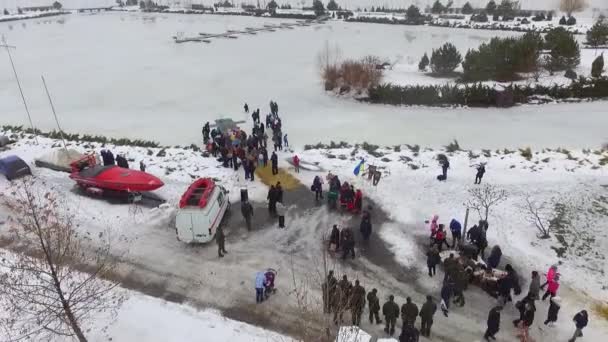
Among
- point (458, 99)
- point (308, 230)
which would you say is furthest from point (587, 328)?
point (458, 99)

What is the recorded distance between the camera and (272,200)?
51.9 feet

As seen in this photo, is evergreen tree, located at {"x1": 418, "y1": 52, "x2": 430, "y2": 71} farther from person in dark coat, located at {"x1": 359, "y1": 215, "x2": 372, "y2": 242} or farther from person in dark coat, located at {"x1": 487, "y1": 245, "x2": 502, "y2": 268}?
person in dark coat, located at {"x1": 487, "y1": 245, "x2": 502, "y2": 268}

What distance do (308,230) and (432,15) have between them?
60002 mm

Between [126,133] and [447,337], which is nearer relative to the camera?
[447,337]

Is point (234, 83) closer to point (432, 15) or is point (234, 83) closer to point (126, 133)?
point (126, 133)

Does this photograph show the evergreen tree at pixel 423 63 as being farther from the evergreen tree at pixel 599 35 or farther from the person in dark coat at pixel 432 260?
the person in dark coat at pixel 432 260

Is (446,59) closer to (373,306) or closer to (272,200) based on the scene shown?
(272,200)

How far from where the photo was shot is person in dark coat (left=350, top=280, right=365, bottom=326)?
10.6 metres

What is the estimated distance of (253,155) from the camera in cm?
1914

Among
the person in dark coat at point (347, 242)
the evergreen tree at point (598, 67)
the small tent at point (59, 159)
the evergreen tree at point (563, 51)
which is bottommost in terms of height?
the person in dark coat at point (347, 242)

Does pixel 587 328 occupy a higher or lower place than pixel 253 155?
lower

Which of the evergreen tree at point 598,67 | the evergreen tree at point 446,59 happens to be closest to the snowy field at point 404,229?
the evergreen tree at point 598,67

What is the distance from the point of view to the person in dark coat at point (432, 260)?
40.4 feet

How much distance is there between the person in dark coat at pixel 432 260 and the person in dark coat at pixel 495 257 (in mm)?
1452
